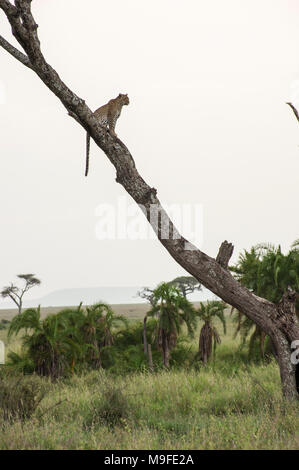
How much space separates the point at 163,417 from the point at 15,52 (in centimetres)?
643

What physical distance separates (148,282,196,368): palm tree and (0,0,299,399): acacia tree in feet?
20.3

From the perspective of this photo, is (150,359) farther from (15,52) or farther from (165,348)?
(15,52)

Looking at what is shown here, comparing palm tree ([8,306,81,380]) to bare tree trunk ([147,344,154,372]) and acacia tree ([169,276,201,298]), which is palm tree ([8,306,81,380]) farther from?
acacia tree ([169,276,201,298])

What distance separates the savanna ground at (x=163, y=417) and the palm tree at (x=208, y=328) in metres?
1.45

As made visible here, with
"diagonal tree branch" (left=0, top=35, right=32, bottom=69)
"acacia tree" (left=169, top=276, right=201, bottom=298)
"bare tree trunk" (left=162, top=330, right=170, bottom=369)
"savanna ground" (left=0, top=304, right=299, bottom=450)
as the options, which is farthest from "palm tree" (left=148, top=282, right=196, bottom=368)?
"acacia tree" (left=169, top=276, right=201, bottom=298)

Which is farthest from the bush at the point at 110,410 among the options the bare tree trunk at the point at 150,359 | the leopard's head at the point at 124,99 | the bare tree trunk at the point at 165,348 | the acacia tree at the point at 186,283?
the acacia tree at the point at 186,283

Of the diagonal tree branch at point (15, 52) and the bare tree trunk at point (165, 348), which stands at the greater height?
the diagonal tree branch at point (15, 52)

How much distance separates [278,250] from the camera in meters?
14.6

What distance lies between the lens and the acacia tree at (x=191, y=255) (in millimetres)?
7867

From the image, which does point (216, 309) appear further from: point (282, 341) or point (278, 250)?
point (282, 341)

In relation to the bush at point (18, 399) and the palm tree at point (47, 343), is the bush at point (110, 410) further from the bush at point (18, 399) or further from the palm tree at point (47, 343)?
the palm tree at point (47, 343)

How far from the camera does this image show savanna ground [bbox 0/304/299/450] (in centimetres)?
561
